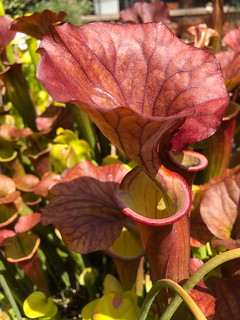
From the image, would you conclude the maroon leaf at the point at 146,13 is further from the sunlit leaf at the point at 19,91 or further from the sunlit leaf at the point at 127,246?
the sunlit leaf at the point at 127,246

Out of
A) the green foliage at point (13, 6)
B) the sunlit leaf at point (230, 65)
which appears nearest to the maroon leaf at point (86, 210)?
the sunlit leaf at point (230, 65)

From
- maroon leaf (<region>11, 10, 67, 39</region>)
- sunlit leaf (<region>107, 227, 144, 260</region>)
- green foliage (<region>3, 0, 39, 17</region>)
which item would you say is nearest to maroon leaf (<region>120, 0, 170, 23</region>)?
maroon leaf (<region>11, 10, 67, 39</region>)

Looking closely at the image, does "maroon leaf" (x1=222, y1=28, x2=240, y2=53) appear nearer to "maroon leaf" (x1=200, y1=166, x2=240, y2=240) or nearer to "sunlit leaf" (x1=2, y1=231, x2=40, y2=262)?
"maroon leaf" (x1=200, y1=166, x2=240, y2=240)

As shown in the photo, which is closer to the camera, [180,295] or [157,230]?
[180,295]

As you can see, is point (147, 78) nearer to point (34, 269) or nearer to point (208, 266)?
point (208, 266)

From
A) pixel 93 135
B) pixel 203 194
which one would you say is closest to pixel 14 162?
pixel 93 135

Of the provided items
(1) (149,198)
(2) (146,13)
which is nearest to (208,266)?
(1) (149,198)

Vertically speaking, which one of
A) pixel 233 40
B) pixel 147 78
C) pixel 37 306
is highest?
pixel 147 78

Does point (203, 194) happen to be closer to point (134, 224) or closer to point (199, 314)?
point (134, 224)
